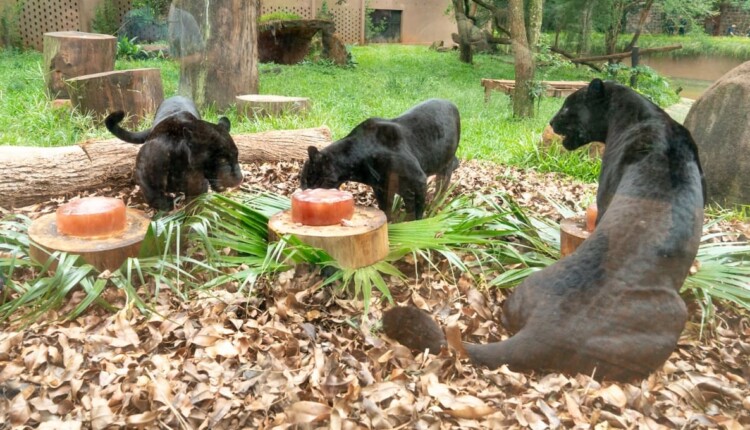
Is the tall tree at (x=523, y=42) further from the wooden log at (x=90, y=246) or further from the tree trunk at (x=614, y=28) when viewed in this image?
the wooden log at (x=90, y=246)

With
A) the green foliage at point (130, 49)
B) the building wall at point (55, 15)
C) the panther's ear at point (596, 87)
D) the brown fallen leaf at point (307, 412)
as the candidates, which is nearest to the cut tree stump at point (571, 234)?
the panther's ear at point (596, 87)

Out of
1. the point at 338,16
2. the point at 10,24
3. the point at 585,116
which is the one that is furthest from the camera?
the point at 10,24

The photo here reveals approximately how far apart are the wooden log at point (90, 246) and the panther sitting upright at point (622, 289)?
1539mm

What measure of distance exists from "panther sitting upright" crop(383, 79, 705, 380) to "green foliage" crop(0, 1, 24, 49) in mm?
5005

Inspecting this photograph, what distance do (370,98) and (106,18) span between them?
274 cm

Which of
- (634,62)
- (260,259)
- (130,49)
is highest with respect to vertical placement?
(130,49)

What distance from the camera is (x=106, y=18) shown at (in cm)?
591

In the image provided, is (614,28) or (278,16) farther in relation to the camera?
(278,16)

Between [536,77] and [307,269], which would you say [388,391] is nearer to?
[307,269]

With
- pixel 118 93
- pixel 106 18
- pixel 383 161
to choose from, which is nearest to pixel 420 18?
pixel 383 161

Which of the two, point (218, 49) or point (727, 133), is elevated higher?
point (218, 49)

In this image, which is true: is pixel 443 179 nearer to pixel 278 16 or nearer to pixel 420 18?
pixel 420 18

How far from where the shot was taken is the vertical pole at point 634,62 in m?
3.67

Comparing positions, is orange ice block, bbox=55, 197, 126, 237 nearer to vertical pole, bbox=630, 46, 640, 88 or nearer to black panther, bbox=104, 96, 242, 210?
black panther, bbox=104, 96, 242, 210
